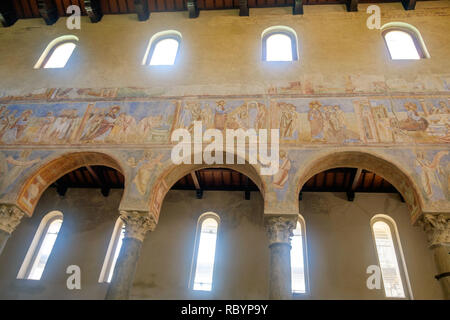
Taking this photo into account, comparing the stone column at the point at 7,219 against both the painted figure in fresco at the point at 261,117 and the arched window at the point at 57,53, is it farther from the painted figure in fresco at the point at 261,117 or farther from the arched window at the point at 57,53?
the painted figure in fresco at the point at 261,117

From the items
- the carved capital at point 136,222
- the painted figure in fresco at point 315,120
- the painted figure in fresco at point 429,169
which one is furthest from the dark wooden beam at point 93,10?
the painted figure in fresco at point 429,169

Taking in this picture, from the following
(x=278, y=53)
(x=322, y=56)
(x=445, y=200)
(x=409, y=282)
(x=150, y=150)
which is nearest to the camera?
(x=445, y=200)

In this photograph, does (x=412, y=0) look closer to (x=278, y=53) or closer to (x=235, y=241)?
(x=278, y=53)

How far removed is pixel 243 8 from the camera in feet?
37.2

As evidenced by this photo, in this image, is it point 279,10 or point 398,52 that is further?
point 279,10

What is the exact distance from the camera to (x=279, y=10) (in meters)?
11.5

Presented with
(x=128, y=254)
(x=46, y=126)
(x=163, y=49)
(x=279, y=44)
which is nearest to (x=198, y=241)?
(x=128, y=254)

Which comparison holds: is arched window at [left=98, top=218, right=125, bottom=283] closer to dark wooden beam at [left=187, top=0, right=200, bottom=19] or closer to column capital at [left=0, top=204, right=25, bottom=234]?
column capital at [left=0, top=204, right=25, bottom=234]

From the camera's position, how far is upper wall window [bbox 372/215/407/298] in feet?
30.4

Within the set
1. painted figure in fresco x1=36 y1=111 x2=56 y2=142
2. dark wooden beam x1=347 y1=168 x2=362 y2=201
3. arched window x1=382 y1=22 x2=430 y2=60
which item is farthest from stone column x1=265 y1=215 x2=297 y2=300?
arched window x1=382 y1=22 x2=430 y2=60

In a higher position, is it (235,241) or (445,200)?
(235,241)

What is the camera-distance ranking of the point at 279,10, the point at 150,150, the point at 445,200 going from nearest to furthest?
the point at 445,200
the point at 150,150
the point at 279,10
